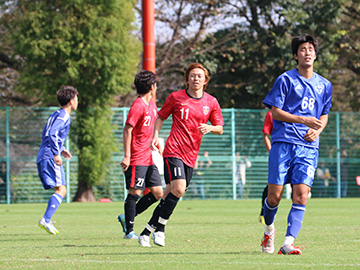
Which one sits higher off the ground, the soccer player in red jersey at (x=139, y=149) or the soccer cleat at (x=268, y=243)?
the soccer player in red jersey at (x=139, y=149)

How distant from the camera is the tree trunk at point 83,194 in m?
21.1

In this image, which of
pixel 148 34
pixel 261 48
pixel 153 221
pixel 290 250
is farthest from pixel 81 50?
pixel 290 250

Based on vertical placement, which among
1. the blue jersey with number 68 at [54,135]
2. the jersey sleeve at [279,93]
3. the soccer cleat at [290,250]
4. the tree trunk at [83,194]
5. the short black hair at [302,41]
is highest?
the short black hair at [302,41]

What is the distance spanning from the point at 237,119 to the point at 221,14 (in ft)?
16.5

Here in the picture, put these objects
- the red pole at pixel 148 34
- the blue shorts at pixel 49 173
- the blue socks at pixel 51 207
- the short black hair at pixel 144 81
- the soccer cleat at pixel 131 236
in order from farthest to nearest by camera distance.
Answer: the red pole at pixel 148 34 < the blue shorts at pixel 49 173 < the blue socks at pixel 51 207 < the short black hair at pixel 144 81 < the soccer cleat at pixel 131 236

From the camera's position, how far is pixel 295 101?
271 inches

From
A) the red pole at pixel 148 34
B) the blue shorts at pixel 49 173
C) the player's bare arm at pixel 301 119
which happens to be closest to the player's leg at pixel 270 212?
the player's bare arm at pixel 301 119

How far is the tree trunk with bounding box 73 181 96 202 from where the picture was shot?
69.4 feet

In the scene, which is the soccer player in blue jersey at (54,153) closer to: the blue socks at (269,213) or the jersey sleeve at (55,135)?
the jersey sleeve at (55,135)

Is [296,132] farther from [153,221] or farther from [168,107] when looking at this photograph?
[153,221]

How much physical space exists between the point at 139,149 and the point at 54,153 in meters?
1.48

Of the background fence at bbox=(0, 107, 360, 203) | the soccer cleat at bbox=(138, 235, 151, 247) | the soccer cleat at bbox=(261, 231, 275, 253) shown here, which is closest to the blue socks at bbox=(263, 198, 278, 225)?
the soccer cleat at bbox=(261, 231, 275, 253)

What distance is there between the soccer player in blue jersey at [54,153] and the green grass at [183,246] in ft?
1.38

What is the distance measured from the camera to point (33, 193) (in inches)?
845
